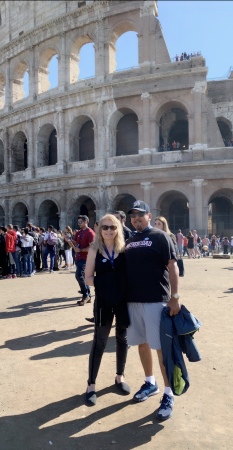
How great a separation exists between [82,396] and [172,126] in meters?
22.6

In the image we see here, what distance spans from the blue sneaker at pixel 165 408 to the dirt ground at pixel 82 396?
0.18ft

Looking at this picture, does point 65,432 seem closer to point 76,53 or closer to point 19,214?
point 19,214

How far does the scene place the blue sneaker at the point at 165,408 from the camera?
310cm

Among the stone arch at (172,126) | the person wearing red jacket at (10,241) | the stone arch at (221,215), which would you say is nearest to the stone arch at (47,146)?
the stone arch at (172,126)

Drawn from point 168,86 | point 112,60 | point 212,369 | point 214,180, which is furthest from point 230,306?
point 112,60

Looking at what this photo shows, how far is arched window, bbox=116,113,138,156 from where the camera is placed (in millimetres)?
23062

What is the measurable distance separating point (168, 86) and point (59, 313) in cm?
1746

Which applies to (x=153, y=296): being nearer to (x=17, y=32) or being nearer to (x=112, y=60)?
(x=112, y=60)

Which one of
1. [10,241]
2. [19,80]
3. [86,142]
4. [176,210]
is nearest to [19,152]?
[19,80]

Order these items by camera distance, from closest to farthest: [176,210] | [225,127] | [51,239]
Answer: [51,239]
[176,210]
[225,127]

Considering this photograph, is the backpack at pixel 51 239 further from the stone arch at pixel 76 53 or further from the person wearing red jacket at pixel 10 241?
the stone arch at pixel 76 53

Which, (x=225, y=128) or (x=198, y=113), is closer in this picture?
(x=198, y=113)

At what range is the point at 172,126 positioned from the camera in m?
24.1

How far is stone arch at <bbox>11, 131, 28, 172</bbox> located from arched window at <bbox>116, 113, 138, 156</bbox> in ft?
26.2
